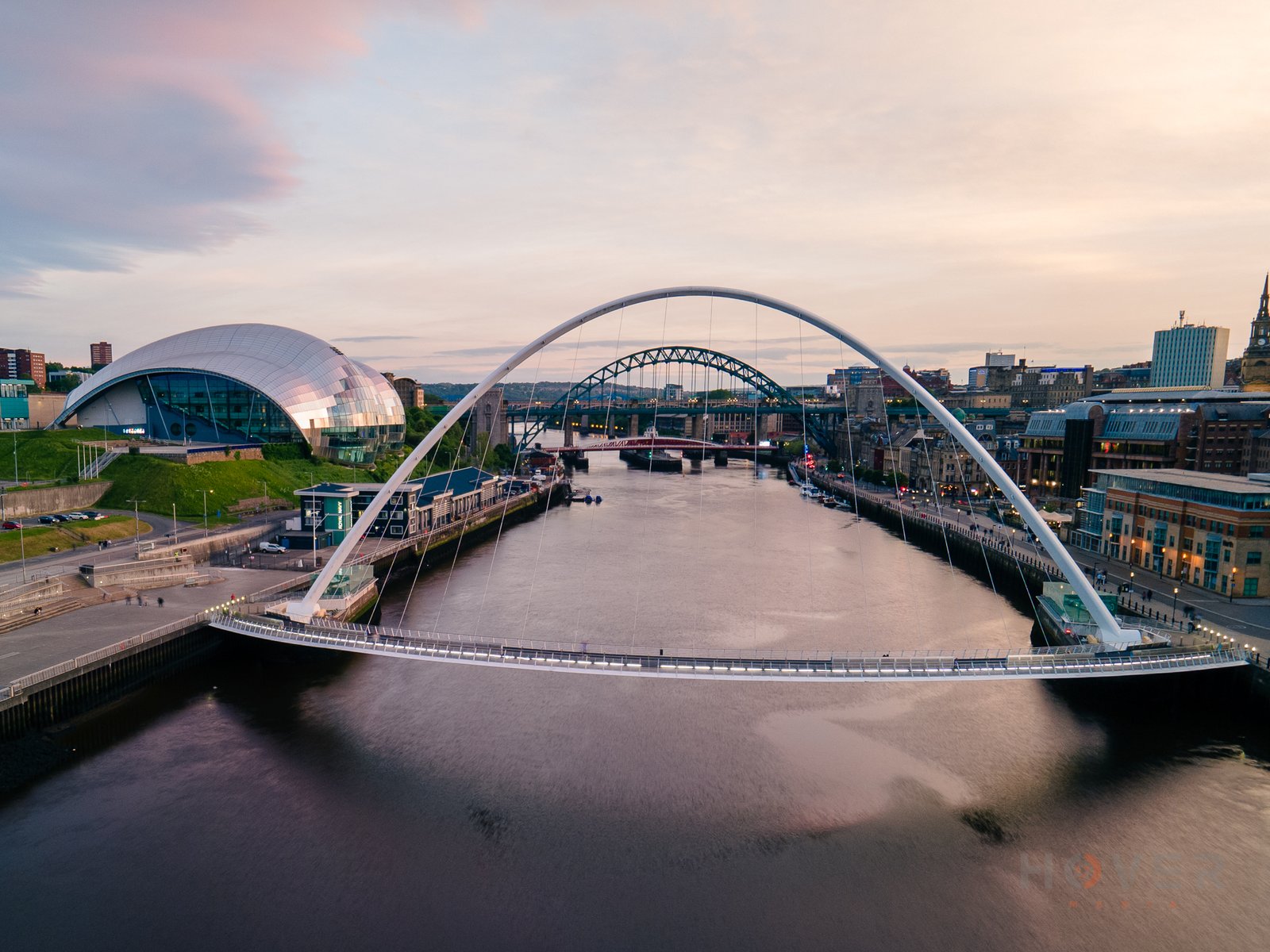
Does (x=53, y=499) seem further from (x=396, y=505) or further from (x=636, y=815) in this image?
(x=636, y=815)

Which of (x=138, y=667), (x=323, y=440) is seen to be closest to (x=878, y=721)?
(x=138, y=667)

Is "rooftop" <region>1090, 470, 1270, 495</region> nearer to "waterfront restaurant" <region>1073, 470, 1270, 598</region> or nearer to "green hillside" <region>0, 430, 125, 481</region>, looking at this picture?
"waterfront restaurant" <region>1073, 470, 1270, 598</region>

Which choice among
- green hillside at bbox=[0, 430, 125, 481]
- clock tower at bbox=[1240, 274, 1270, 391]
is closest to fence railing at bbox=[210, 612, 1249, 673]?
green hillside at bbox=[0, 430, 125, 481]

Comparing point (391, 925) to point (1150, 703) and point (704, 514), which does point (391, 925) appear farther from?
point (704, 514)

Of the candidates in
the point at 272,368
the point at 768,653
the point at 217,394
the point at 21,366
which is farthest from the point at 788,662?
the point at 21,366

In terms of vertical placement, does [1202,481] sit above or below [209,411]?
below

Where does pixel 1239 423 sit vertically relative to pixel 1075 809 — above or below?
above
